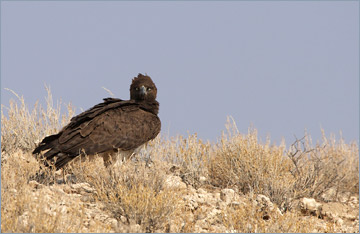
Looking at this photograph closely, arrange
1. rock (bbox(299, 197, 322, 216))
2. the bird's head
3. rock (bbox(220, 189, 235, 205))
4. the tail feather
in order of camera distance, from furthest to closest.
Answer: the bird's head → rock (bbox(299, 197, 322, 216)) → the tail feather → rock (bbox(220, 189, 235, 205))

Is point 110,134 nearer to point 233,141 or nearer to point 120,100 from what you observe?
point 120,100

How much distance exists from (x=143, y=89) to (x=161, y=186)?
7.79ft

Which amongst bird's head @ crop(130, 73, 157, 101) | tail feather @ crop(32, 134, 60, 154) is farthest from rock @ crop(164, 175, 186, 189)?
tail feather @ crop(32, 134, 60, 154)

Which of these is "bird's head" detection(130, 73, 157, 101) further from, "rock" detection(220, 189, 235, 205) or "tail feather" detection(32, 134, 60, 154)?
"rock" detection(220, 189, 235, 205)

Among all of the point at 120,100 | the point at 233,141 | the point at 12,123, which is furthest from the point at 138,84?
the point at 12,123

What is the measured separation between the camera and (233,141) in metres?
10.9

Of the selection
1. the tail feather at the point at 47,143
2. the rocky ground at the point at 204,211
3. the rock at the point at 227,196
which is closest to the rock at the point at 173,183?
the rocky ground at the point at 204,211

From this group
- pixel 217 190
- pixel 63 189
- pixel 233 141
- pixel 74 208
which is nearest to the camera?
pixel 74 208

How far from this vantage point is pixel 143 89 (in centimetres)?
1065

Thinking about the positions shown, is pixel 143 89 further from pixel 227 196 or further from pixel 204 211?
pixel 204 211

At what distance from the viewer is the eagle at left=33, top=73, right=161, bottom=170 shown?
930 centimetres

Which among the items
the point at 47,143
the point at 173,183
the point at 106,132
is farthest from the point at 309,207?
the point at 47,143

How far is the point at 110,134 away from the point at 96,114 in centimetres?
49

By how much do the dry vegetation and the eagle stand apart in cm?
32
